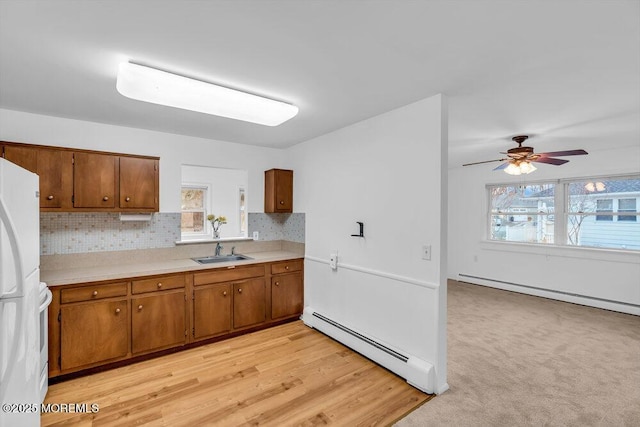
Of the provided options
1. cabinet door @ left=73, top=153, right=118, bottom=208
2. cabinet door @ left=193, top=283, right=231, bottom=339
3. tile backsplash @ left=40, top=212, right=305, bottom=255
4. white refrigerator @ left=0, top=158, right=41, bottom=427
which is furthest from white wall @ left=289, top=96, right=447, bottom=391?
white refrigerator @ left=0, top=158, right=41, bottom=427

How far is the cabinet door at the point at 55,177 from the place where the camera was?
2664 mm

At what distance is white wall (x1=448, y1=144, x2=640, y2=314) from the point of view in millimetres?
4320

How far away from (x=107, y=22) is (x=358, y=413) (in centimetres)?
288

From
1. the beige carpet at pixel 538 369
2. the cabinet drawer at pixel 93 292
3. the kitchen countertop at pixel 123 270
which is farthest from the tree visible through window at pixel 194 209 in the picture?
the beige carpet at pixel 538 369

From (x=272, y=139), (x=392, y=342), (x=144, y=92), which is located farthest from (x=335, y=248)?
(x=144, y=92)

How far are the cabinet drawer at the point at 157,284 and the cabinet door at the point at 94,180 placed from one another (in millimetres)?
858

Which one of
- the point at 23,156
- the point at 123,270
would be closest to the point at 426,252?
the point at 123,270

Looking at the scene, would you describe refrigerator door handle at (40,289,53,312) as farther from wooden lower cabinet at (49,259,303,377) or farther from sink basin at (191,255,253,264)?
sink basin at (191,255,253,264)

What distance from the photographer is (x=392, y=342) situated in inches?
109

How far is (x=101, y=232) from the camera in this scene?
10.4ft

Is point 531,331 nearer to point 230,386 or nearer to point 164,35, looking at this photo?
point 230,386

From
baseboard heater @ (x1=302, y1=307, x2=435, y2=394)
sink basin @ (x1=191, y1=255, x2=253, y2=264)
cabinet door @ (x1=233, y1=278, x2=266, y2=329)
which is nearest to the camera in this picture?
baseboard heater @ (x1=302, y1=307, x2=435, y2=394)

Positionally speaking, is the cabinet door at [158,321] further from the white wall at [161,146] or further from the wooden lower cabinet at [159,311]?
the white wall at [161,146]

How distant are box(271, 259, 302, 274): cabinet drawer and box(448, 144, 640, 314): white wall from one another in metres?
3.97
